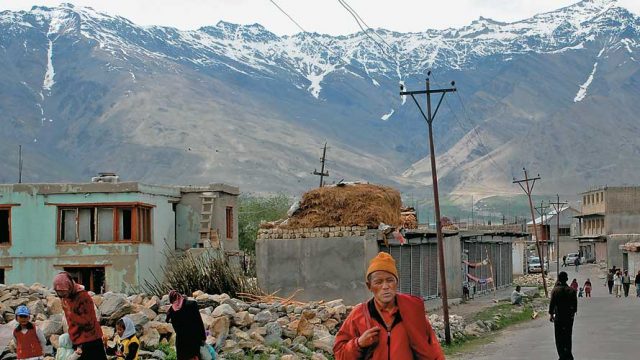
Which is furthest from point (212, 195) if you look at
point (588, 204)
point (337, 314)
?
point (588, 204)

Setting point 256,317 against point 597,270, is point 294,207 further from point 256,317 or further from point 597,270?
point 597,270

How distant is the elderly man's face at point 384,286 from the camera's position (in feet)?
28.1

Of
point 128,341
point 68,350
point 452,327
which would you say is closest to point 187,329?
point 128,341

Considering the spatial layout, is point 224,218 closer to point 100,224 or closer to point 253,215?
point 100,224

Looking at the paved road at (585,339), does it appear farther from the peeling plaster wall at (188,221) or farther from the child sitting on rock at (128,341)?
the peeling plaster wall at (188,221)

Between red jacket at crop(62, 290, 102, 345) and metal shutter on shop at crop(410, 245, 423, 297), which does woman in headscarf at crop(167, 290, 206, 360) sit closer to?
red jacket at crop(62, 290, 102, 345)

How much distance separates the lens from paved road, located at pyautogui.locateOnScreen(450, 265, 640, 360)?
883 inches

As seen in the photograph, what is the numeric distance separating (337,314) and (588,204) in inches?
4021

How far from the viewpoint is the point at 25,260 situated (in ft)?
128

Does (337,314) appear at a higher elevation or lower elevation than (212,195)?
lower

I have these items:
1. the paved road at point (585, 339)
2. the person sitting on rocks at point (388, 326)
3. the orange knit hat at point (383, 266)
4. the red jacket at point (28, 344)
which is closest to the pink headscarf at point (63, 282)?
the red jacket at point (28, 344)

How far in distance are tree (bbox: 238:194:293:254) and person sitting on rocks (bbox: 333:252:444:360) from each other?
220 feet

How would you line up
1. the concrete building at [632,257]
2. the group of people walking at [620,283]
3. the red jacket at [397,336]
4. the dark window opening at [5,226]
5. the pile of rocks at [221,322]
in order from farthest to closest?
the concrete building at [632,257] → the group of people walking at [620,283] → the dark window opening at [5,226] → the pile of rocks at [221,322] → the red jacket at [397,336]

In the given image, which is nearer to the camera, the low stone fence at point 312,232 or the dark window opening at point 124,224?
the low stone fence at point 312,232
